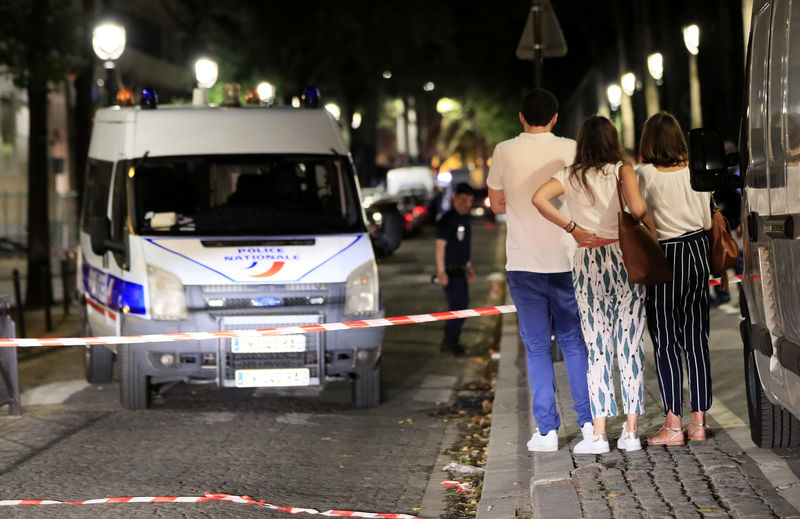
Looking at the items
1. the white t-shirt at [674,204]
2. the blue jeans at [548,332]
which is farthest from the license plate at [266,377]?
the white t-shirt at [674,204]

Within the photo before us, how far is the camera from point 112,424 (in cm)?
965

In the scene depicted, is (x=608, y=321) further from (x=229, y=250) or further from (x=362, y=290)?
(x=229, y=250)

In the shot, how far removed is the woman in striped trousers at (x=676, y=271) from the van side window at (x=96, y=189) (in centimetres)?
506

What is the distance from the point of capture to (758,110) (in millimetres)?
6410

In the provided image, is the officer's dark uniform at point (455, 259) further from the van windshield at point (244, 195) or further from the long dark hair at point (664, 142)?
the long dark hair at point (664, 142)

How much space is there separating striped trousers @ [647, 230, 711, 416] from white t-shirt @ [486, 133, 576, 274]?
1.75ft

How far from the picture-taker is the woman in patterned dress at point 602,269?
23.4 ft

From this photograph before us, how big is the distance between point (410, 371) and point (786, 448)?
5777 mm

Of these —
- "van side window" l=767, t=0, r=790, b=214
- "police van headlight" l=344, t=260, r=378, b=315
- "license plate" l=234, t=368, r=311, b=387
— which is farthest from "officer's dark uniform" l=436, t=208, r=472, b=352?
"van side window" l=767, t=0, r=790, b=214

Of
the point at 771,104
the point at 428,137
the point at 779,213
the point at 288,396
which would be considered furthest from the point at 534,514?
the point at 428,137

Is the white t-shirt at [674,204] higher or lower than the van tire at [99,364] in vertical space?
Answer: higher

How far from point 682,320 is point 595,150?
105cm

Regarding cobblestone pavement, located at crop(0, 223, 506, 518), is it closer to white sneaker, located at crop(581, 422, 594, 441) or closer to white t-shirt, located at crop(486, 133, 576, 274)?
white sneaker, located at crop(581, 422, 594, 441)

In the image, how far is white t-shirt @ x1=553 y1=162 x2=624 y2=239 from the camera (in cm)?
715
